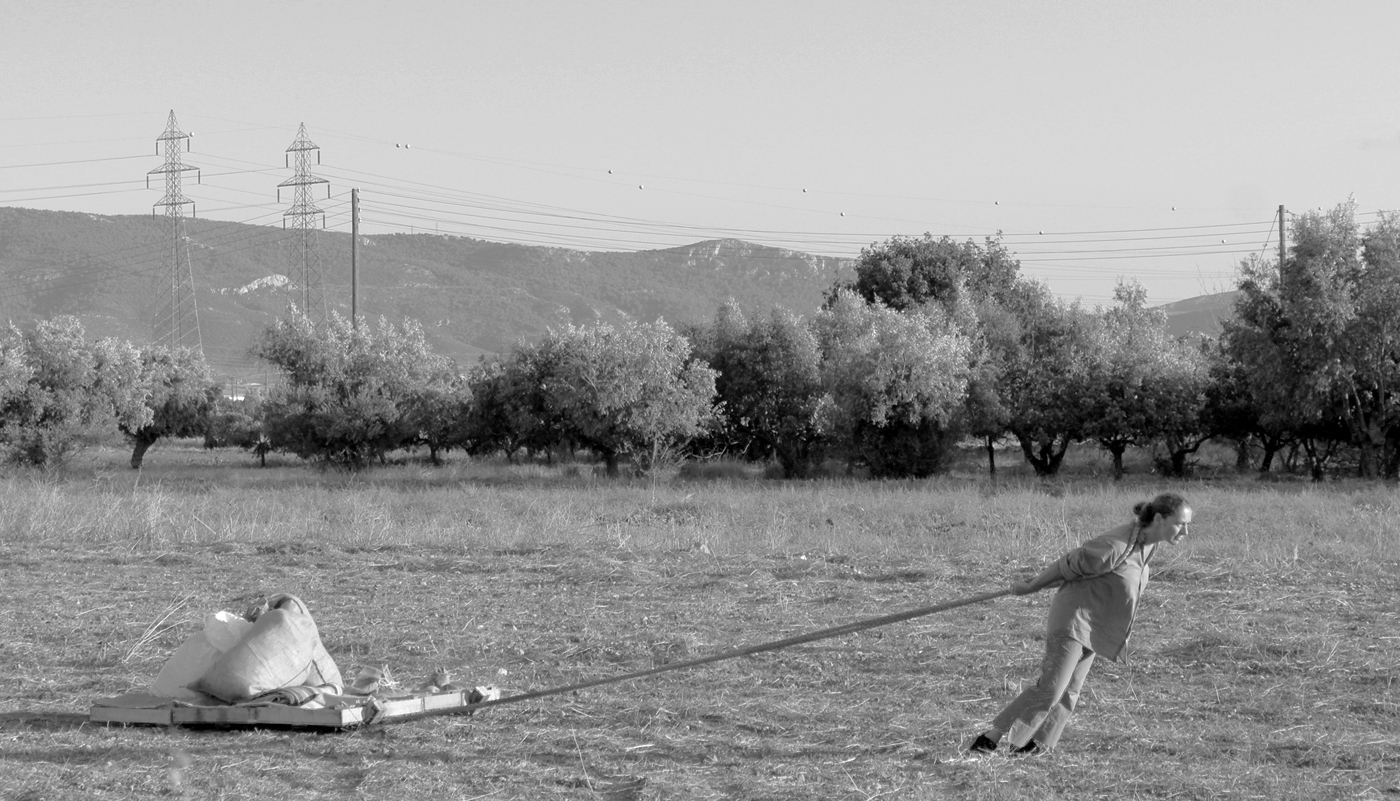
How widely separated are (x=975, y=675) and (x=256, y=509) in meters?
16.1

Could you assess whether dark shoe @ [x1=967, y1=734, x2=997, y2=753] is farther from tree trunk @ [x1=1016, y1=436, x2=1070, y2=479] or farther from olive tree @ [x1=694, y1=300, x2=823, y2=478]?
olive tree @ [x1=694, y1=300, x2=823, y2=478]

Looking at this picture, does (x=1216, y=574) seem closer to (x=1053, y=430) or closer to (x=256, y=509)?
(x=256, y=509)

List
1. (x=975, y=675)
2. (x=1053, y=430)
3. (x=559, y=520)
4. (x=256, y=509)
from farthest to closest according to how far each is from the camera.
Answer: (x=1053, y=430) → (x=256, y=509) → (x=559, y=520) → (x=975, y=675)

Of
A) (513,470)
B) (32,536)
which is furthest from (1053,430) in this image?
(32,536)

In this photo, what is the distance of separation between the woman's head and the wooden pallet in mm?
4066

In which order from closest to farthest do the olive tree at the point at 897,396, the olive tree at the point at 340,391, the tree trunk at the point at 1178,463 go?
the olive tree at the point at 897,396 → the tree trunk at the point at 1178,463 → the olive tree at the point at 340,391

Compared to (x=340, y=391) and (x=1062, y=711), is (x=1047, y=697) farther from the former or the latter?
(x=340, y=391)

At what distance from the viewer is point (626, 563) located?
1438 centimetres

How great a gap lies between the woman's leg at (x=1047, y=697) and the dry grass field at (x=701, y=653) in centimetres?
19

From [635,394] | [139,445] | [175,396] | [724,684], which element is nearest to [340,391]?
[635,394]

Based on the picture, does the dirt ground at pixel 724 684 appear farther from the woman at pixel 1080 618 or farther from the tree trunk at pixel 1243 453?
the tree trunk at pixel 1243 453

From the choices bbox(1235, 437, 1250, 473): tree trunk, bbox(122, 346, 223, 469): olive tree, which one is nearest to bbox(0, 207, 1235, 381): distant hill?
bbox(122, 346, 223, 469): olive tree

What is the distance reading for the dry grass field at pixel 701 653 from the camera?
662 centimetres

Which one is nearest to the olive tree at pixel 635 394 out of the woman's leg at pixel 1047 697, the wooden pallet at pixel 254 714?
the wooden pallet at pixel 254 714
